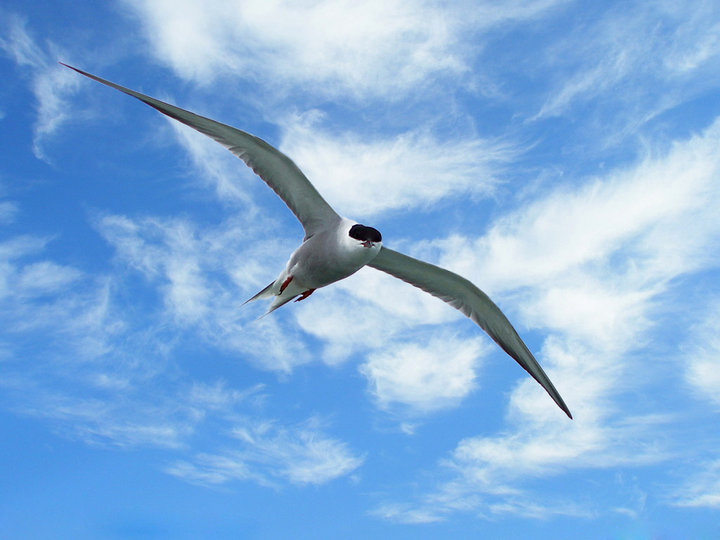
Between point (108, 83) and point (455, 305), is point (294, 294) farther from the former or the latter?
point (108, 83)

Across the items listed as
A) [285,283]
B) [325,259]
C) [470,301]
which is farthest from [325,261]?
[470,301]

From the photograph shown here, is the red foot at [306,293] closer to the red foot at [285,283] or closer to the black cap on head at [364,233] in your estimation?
the red foot at [285,283]

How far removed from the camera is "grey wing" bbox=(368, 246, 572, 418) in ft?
43.3

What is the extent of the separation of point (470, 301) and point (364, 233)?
4.10 metres

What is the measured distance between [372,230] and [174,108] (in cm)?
386

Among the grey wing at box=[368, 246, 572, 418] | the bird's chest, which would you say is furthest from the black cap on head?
the grey wing at box=[368, 246, 572, 418]

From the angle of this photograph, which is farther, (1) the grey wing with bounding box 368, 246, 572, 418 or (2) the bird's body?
(1) the grey wing with bounding box 368, 246, 572, 418

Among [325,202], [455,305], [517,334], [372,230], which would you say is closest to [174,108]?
[325,202]

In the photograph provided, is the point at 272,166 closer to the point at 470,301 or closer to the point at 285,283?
the point at 285,283

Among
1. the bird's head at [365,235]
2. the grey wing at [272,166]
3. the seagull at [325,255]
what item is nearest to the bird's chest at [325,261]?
the seagull at [325,255]

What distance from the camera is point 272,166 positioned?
11.5m

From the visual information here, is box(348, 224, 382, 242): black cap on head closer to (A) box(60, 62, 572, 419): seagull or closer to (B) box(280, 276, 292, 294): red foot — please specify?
(A) box(60, 62, 572, 419): seagull

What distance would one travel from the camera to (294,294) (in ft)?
41.5

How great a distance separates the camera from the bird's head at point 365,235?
10.5m
